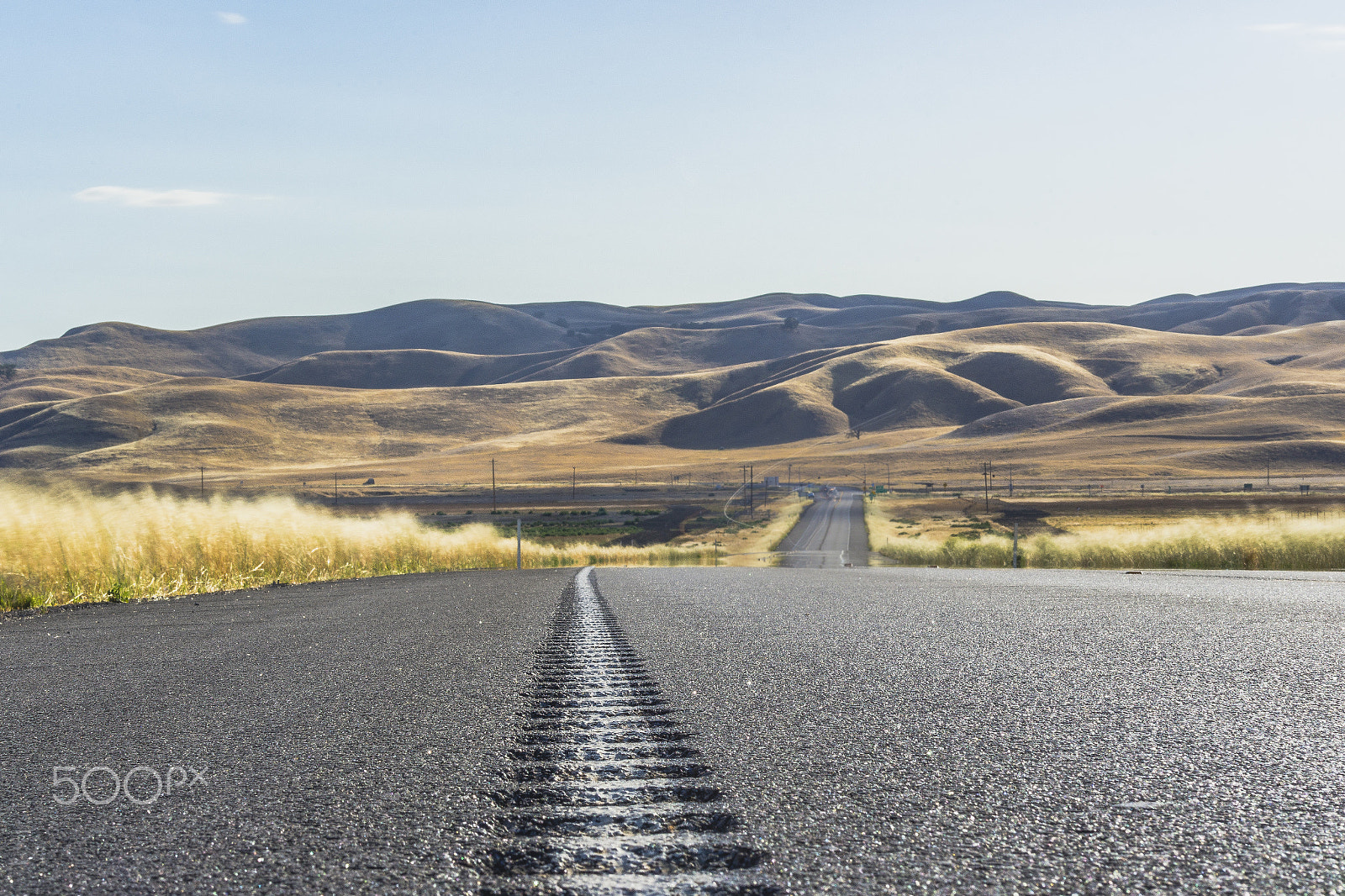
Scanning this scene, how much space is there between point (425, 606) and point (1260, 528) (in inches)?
707

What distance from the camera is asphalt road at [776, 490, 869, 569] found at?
1702 inches

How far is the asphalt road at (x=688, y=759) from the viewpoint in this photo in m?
1.92

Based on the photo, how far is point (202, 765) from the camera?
104 inches

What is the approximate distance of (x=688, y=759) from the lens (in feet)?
8.99

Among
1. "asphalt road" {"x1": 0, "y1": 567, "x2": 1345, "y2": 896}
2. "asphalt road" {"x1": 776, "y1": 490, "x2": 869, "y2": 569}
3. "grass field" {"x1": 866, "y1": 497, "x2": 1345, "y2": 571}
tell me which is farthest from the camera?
"asphalt road" {"x1": 776, "y1": 490, "x2": 869, "y2": 569}

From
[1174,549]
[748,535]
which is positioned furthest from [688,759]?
[748,535]

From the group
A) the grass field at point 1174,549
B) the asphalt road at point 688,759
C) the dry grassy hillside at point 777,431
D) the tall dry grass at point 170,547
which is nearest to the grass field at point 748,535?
the grass field at point 1174,549

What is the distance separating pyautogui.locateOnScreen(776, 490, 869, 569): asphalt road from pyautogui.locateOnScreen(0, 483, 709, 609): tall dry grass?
59.6ft

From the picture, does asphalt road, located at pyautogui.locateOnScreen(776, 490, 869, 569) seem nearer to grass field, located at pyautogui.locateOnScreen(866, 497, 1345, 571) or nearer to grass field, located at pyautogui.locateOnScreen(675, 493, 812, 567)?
→ grass field, located at pyautogui.locateOnScreen(675, 493, 812, 567)

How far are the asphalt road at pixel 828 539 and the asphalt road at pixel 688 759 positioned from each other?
26540mm

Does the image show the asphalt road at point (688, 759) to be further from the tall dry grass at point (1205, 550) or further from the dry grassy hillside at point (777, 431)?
the dry grassy hillside at point (777, 431)

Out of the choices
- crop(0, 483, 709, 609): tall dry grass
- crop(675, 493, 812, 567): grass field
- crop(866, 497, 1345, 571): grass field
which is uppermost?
crop(0, 483, 709, 609): tall dry grass

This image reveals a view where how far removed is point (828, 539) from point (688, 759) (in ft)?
187

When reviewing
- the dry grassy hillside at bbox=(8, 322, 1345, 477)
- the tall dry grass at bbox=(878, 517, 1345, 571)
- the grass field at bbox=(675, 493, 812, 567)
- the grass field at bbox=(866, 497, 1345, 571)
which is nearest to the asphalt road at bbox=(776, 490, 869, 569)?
the grass field at bbox=(675, 493, 812, 567)
